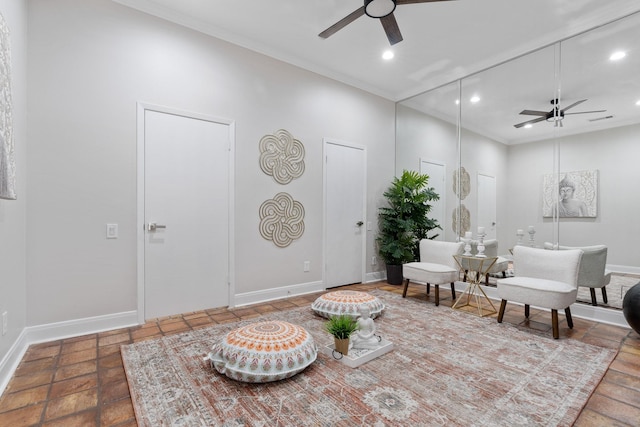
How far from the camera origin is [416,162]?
16.2 feet

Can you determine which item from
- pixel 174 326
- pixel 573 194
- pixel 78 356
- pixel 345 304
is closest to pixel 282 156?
pixel 345 304

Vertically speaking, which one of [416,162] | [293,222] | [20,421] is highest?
[416,162]

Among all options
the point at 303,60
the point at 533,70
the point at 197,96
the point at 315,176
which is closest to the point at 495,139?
the point at 533,70

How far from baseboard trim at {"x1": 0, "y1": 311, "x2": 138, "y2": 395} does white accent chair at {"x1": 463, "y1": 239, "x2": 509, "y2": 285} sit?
399 centimetres

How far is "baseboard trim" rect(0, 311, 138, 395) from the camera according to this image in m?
2.14

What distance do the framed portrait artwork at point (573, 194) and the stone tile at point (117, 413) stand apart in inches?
164

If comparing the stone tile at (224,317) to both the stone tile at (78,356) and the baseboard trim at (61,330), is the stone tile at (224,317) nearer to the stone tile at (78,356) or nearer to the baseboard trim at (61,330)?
the baseboard trim at (61,330)

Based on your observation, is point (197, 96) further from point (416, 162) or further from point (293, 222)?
point (416, 162)

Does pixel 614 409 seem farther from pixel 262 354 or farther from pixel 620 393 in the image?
pixel 262 354

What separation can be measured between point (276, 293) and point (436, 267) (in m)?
1.97

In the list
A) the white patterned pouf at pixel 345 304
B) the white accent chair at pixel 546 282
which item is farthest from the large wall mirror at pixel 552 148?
the white patterned pouf at pixel 345 304

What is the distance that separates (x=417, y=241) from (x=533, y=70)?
259cm

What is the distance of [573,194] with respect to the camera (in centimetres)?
328

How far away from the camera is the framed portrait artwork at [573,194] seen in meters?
3.20
